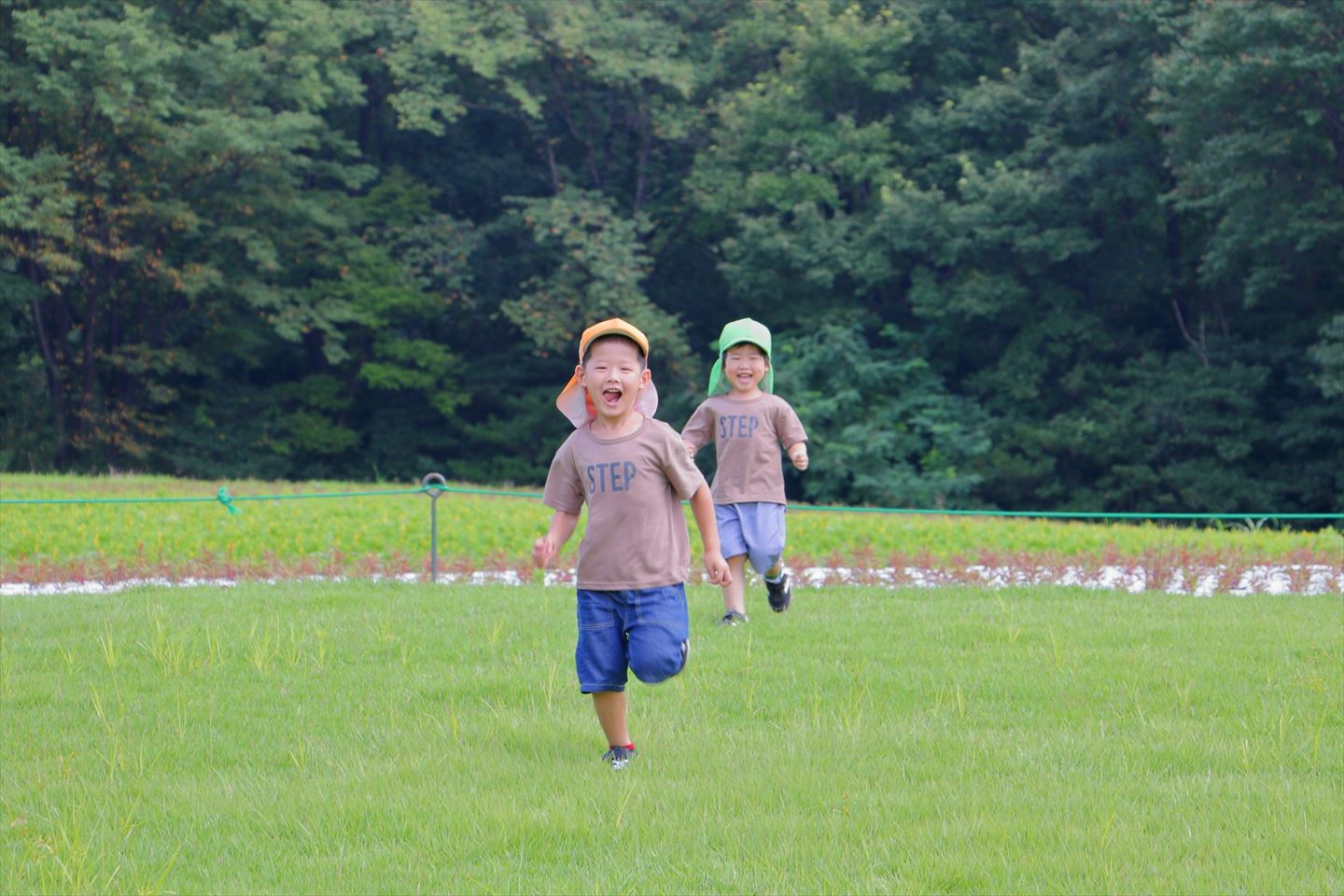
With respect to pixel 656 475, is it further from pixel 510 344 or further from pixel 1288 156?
pixel 510 344

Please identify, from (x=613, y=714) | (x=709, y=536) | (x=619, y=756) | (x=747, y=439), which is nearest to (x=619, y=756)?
(x=619, y=756)

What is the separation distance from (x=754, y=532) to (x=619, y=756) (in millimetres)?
3369

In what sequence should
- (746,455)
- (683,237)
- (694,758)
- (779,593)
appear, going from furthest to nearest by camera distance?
(683,237) → (779,593) → (746,455) → (694,758)

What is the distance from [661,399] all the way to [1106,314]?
10.3 meters

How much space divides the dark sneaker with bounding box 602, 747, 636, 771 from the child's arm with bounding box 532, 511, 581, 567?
81cm

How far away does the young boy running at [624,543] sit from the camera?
570 centimetres

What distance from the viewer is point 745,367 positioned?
903 centimetres

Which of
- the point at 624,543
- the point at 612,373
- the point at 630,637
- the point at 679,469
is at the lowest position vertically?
the point at 630,637

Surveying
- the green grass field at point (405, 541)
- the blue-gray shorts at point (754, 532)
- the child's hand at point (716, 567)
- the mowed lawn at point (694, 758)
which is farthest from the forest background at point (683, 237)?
the child's hand at point (716, 567)

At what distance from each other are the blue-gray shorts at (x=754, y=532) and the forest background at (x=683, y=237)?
19438 millimetres

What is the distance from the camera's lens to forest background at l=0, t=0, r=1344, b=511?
28.5 m

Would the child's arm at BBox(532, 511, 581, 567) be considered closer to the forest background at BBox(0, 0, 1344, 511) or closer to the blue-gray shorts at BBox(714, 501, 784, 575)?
the blue-gray shorts at BBox(714, 501, 784, 575)

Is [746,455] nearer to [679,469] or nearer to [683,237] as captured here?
[679,469]

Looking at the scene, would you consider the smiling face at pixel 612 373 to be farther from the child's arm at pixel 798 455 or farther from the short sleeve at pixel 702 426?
the short sleeve at pixel 702 426
